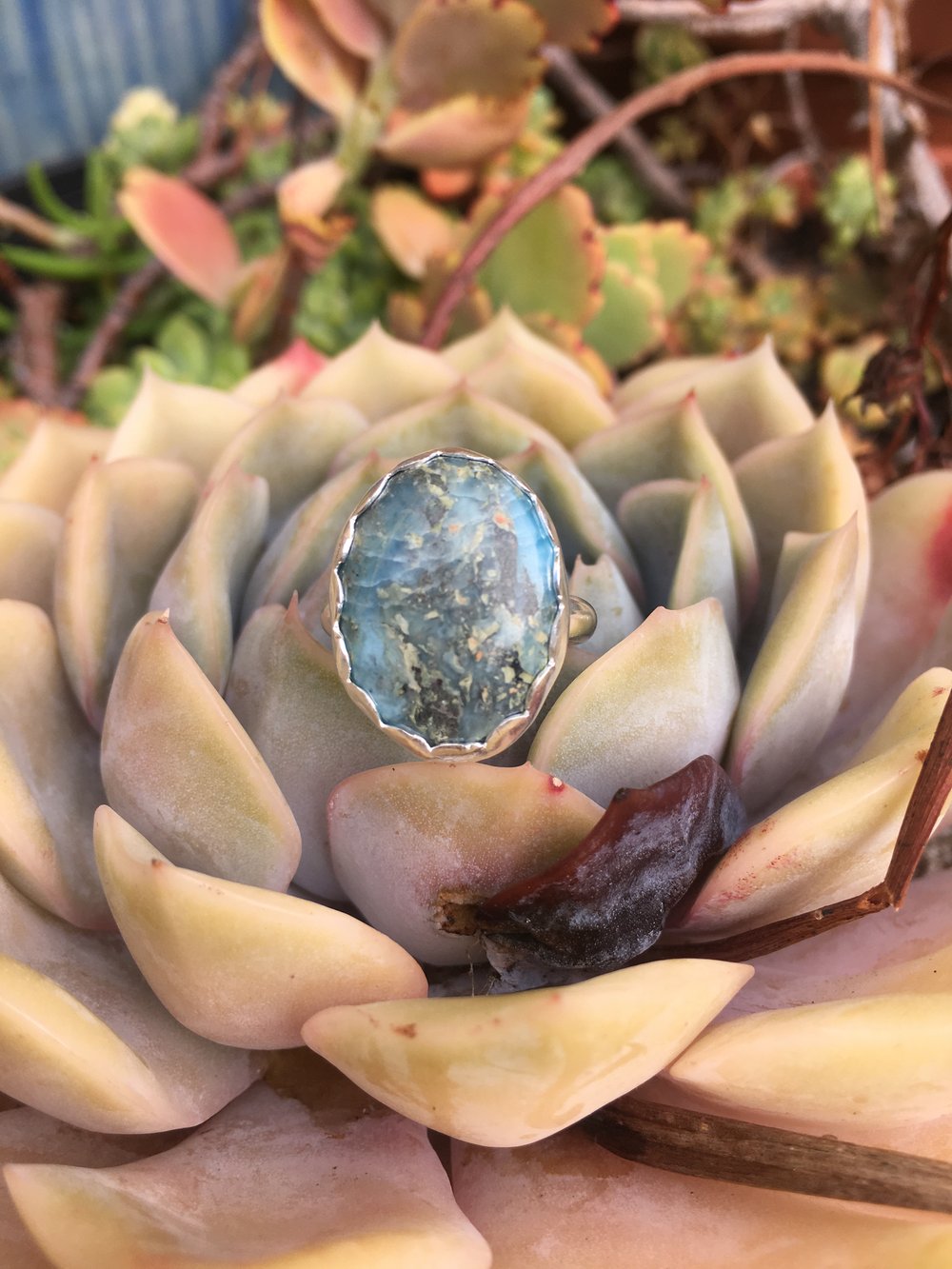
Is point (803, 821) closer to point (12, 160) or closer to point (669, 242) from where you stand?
point (669, 242)

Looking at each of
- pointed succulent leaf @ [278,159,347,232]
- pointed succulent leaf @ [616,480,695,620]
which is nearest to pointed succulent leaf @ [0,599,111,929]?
pointed succulent leaf @ [616,480,695,620]

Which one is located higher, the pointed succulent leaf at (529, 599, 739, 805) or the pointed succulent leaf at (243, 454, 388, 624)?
the pointed succulent leaf at (243, 454, 388, 624)

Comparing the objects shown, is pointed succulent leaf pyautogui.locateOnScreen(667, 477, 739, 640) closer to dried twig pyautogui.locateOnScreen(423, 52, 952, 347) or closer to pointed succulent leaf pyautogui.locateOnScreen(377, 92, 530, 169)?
dried twig pyautogui.locateOnScreen(423, 52, 952, 347)

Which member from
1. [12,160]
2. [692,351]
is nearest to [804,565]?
[692,351]

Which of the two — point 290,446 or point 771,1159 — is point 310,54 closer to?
point 290,446

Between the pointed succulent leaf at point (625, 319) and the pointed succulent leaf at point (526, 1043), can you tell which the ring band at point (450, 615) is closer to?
the pointed succulent leaf at point (526, 1043)

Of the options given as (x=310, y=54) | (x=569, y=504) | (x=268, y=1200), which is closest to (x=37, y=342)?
(x=310, y=54)
